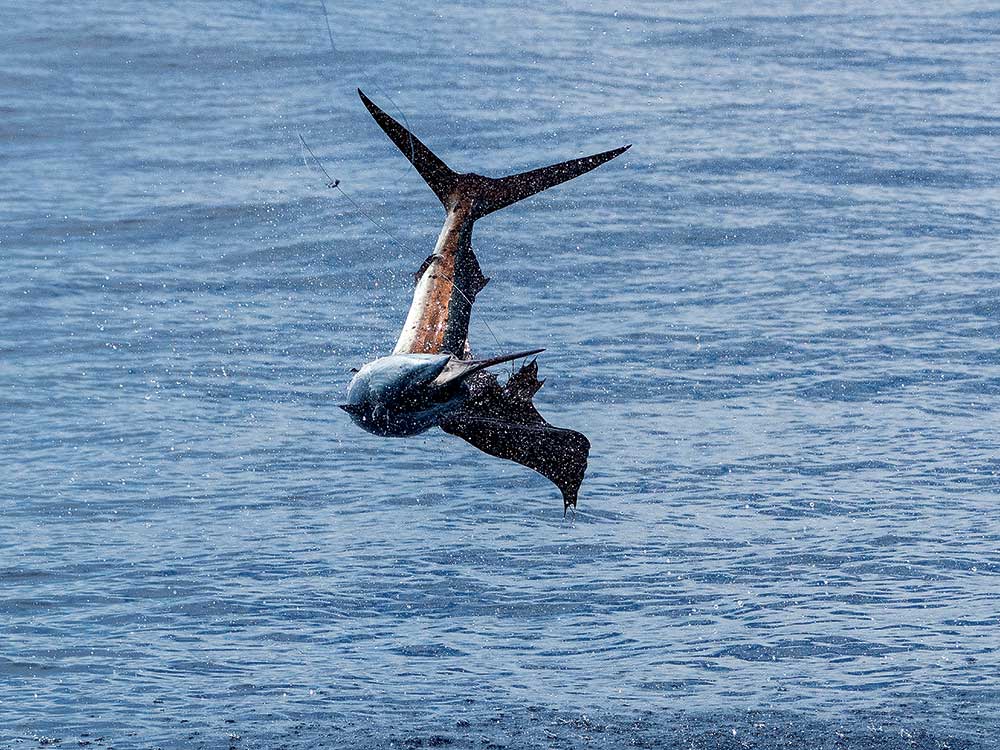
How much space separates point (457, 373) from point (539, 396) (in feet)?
46.8

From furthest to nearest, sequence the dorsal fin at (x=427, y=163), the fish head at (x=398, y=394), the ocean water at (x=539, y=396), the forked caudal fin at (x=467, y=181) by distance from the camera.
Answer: the ocean water at (x=539, y=396), the dorsal fin at (x=427, y=163), the forked caudal fin at (x=467, y=181), the fish head at (x=398, y=394)

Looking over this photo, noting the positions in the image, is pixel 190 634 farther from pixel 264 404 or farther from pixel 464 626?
pixel 264 404

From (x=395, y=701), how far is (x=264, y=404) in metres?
8.75

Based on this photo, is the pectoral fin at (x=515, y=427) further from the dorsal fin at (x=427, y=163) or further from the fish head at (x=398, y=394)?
the dorsal fin at (x=427, y=163)

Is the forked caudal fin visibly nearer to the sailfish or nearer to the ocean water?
the sailfish

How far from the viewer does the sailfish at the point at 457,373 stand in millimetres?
9609

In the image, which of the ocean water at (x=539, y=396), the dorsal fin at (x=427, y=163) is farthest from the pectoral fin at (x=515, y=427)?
the ocean water at (x=539, y=396)

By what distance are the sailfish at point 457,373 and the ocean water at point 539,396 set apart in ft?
14.8

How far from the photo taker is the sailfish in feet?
31.5

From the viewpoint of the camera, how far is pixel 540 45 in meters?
41.0

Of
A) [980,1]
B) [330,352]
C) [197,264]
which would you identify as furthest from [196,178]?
[980,1]

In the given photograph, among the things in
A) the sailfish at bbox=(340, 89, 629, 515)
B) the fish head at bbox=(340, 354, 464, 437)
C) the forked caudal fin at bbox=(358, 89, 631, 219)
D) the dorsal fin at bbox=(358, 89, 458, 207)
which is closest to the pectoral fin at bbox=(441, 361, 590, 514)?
the sailfish at bbox=(340, 89, 629, 515)

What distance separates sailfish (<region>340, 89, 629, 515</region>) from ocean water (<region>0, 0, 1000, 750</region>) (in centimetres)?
450

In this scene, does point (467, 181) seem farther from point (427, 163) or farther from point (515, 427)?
point (515, 427)
